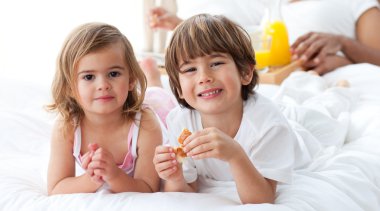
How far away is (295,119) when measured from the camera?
1.58 m

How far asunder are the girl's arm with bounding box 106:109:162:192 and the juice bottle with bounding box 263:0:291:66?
1.21 metres

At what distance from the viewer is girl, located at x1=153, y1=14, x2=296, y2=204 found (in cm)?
106

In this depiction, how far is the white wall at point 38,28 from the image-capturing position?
2924 millimetres

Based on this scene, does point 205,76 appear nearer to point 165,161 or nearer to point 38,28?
point 165,161

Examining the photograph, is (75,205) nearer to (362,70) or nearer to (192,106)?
(192,106)

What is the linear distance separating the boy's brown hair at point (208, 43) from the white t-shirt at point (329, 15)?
140cm

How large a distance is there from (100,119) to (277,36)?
1294mm

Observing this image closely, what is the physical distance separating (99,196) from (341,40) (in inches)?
62.6

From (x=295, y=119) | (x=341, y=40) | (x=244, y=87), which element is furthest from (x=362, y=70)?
(x=244, y=87)

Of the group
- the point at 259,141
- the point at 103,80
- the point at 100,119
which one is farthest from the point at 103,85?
the point at 259,141

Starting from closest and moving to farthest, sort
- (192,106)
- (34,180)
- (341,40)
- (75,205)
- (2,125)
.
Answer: (75,205) < (192,106) < (34,180) < (2,125) < (341,40)

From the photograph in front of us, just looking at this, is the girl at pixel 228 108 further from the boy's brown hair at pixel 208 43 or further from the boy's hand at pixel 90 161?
the boy's hand at pixel 90 161

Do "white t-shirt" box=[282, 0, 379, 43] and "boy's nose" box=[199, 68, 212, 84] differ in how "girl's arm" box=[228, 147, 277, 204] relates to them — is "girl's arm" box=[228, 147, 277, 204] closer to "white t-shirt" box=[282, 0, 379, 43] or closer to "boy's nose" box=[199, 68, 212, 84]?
"boy's nose" box=[199, 68, 212, 84]

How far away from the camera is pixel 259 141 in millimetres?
1139
